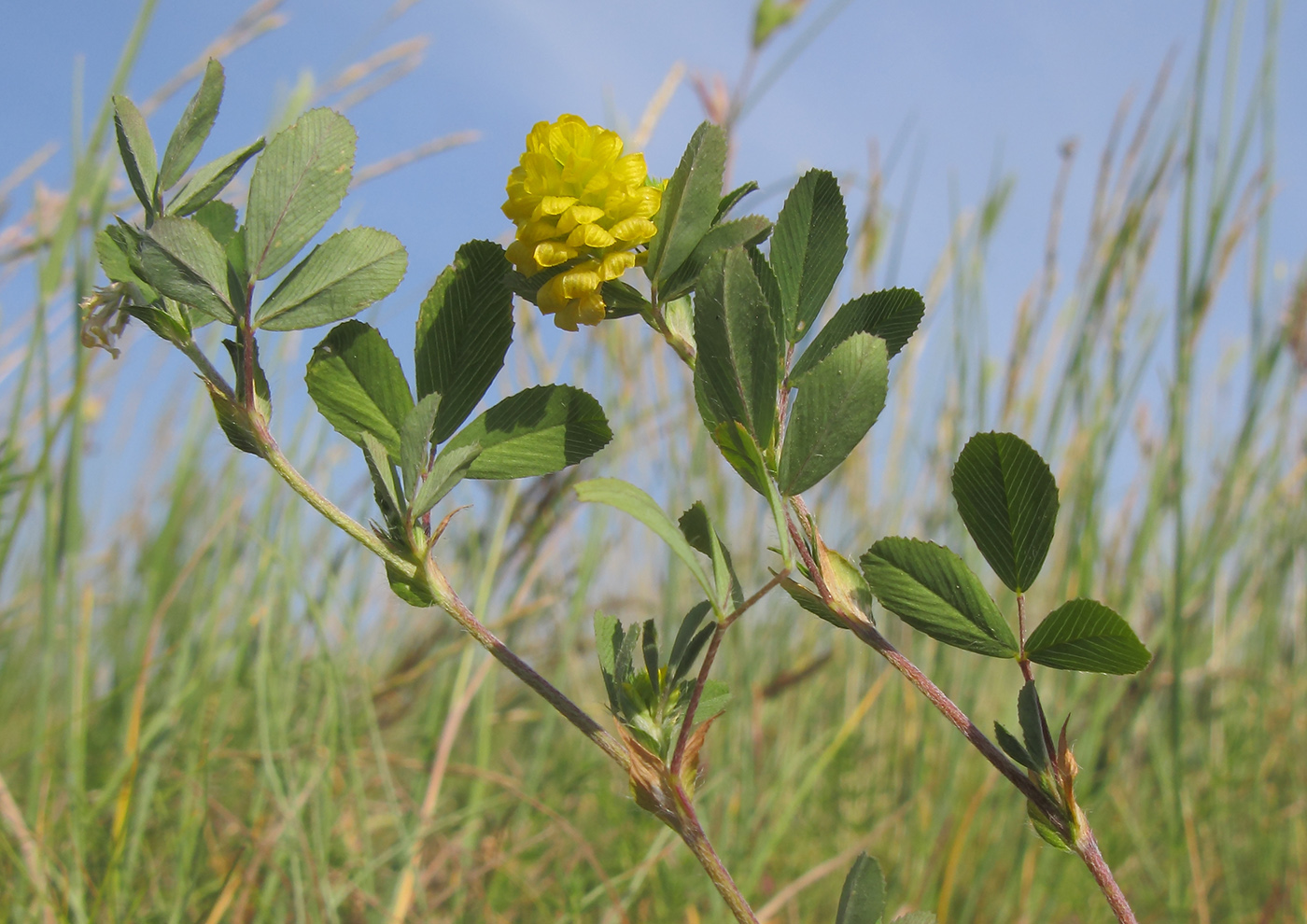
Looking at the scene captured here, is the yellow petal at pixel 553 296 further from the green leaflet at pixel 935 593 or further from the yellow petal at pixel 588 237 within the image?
the green leaflet at pixel 935 593

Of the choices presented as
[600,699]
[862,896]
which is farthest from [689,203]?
[600,699]

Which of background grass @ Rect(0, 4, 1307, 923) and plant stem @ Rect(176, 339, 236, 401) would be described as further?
background grass @ Rect(0, 4, 1307, 923)

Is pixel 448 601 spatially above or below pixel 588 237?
below

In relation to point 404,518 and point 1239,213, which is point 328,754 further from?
point 1239,213

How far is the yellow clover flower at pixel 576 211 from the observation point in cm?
28

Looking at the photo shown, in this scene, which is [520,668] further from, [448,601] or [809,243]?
[809,243]


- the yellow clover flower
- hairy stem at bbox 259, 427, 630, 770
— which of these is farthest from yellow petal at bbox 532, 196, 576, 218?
hairy stem at bbox 259, 427, 630, 770

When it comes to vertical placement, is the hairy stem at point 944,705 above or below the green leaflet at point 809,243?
below

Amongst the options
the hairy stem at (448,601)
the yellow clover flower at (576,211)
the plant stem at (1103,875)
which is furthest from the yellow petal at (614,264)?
the plant stem at (1103,875)

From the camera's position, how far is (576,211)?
278 mm

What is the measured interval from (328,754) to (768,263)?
712 mm

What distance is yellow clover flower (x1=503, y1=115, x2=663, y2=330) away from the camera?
0.92ft

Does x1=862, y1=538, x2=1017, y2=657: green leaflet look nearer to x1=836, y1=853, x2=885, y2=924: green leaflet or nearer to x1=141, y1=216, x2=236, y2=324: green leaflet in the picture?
x1=836, y1=853, x2=885, y2=924: green leaflet

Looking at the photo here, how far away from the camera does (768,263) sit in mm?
310
